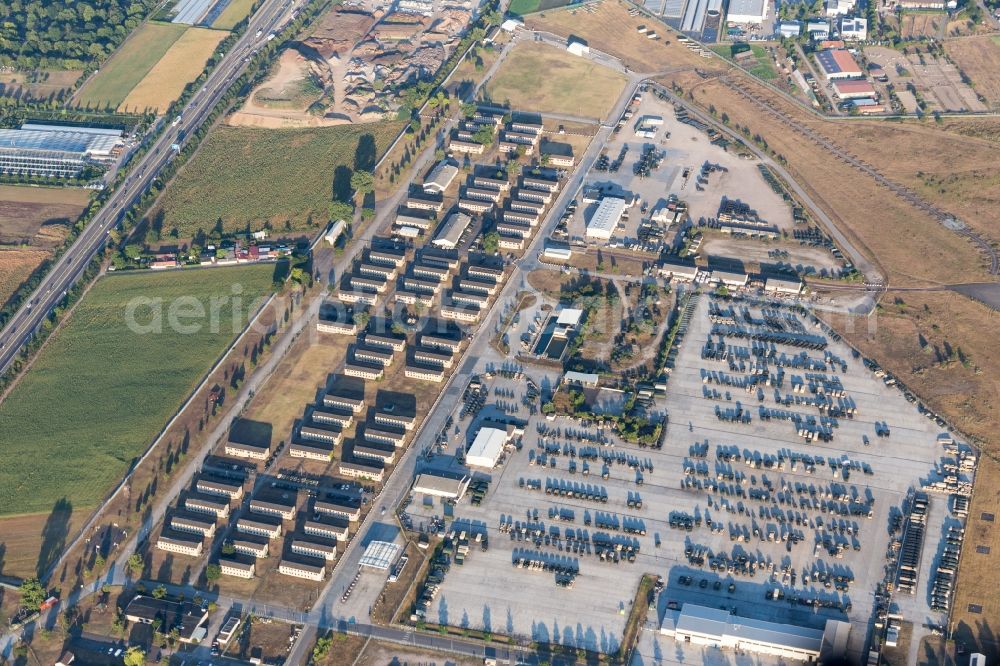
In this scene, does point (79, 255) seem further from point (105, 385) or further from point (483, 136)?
point (483, 136)

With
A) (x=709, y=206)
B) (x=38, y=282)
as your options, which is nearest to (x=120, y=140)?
(x=38, y=282)

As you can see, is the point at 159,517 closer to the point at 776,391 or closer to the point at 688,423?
the point at 688,423

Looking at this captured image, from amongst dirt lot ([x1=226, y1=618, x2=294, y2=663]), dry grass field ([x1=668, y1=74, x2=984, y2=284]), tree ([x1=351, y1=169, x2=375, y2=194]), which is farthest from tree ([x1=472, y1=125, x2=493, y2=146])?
dirt lot ([x1=226, y1=618, x2=294, y2=663])

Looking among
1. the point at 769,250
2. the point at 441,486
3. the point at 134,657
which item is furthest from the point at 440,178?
the point at 134,657

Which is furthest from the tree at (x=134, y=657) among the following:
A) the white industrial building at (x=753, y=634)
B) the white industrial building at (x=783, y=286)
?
the white industrial building at (x=783, y=286)

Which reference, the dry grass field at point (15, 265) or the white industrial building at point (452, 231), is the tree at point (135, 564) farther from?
the white industrial building at point (452, 231)
